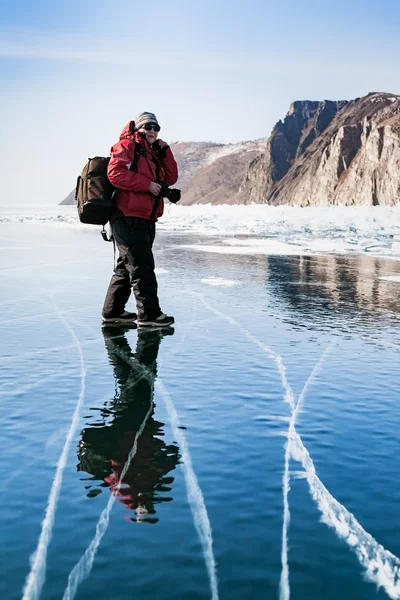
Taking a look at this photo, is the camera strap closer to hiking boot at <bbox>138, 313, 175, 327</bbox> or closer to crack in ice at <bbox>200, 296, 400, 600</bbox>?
hiking boot at <bbox>138, 313, 175, 327</bbox>

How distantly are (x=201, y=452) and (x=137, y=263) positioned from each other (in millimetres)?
4465

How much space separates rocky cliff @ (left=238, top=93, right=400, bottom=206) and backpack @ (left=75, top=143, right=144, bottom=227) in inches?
2796

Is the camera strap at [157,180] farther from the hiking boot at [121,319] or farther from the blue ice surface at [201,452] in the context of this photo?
the blue ice surface at [201,452]

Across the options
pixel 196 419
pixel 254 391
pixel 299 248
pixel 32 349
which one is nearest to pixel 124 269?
pixel 32 349

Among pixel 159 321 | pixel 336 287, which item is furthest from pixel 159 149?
pixel 336 287

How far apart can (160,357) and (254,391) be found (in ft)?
5.13

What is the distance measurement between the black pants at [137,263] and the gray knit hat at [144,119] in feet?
3.39

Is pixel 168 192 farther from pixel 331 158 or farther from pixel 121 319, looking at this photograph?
pixel 331 158

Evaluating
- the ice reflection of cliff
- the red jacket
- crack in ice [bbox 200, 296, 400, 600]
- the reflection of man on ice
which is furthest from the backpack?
crack in ice [bbox 200, 296, 400, 600]

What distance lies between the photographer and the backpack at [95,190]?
8359 mm

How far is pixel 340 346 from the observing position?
24.6 feet

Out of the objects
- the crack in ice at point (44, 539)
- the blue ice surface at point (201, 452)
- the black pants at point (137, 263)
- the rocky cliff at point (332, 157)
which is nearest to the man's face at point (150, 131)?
the black pants at point (137, 263)

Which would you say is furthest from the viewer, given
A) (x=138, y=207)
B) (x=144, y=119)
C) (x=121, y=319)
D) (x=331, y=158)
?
(x=331, y=158)

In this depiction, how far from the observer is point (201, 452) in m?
4.23
